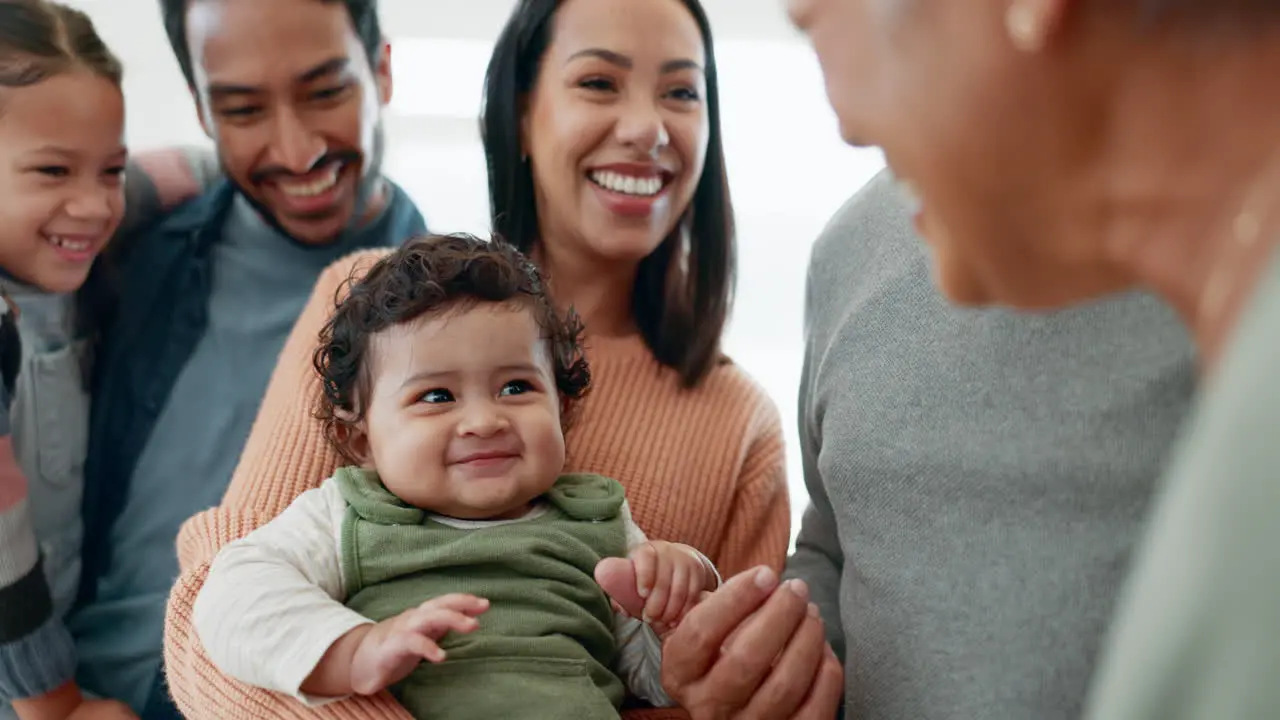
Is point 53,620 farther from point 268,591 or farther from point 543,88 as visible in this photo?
point 543,88

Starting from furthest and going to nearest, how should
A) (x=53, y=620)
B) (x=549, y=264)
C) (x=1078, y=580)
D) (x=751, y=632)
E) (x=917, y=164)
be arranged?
(x=549, y=264), (x=53, y=620), (x=751, y=632), (x=1078, y=580), (x=917, y=164)

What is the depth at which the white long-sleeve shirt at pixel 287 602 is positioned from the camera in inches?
42.2

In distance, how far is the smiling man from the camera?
1.67 m

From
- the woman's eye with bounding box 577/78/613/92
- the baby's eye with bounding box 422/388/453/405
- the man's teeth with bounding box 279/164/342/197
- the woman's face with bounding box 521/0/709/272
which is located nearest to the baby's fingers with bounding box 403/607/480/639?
the baby's eye with bounding box 422/388/453/405

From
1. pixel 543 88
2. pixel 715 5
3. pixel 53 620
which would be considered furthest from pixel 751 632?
pixel 715 5

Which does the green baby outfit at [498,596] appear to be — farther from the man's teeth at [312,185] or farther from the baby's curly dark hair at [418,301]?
the man's teeth at [312,185]

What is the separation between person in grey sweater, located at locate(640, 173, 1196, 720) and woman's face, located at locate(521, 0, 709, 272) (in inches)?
14.5

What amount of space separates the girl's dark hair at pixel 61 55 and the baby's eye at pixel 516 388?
2.49ft

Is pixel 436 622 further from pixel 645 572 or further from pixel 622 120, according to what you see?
pixel 622 120

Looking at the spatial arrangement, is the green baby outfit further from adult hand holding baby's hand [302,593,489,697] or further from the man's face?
the man's face

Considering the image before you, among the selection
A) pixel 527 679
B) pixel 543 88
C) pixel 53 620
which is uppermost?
pixel 543 88

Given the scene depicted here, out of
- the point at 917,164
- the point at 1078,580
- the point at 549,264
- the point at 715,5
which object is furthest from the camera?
the point at 715,5

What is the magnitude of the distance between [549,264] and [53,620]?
30.0 inches

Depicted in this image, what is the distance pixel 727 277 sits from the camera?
1.71 metres
